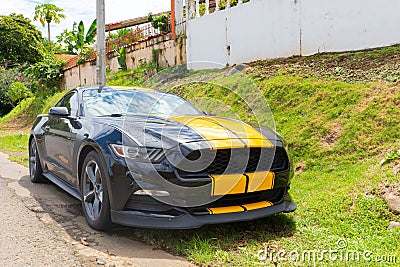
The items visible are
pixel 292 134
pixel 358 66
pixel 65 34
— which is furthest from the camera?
pixel 65 34

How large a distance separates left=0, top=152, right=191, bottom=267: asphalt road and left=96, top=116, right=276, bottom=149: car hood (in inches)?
35.8

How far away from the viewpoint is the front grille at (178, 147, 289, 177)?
11.1 feet

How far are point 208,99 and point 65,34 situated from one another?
40192 mm

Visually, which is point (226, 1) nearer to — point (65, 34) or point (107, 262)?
point (107, 262)

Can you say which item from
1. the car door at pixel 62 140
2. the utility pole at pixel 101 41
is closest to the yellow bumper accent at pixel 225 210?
the car door at pixel 62 140

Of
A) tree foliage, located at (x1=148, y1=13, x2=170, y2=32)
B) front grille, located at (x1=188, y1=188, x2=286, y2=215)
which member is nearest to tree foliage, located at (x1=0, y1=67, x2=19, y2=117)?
tree foliage, located at (x1=148, y1=13, x2=170, y2=32)

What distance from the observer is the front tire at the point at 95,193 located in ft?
11.9

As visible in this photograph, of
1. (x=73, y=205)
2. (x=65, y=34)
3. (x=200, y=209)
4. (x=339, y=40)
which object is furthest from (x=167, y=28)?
(x=65, y=34)

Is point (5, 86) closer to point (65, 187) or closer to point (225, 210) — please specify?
point (65, 187)

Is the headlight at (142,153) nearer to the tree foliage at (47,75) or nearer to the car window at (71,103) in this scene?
the car window at (71,103)

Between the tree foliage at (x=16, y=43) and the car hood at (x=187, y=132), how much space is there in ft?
115

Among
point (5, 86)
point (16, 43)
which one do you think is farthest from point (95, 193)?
point (16, 43)

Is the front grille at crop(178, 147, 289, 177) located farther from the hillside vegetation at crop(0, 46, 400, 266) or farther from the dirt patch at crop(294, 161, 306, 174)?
the dirt patch at crop(294, 161, 306, 174)

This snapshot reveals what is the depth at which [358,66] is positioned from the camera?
280 inches
